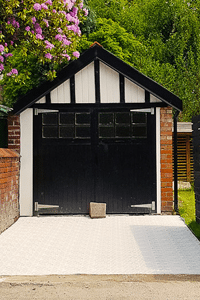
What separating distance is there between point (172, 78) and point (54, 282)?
2428 cm

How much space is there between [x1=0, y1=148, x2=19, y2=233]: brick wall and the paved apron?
222 millimetres

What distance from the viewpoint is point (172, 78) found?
1106 inches

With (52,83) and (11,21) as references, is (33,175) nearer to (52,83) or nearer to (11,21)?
(52,83)

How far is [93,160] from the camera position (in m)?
10.6


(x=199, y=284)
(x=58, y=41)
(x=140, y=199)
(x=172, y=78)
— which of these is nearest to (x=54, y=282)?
(x=199, y=284)

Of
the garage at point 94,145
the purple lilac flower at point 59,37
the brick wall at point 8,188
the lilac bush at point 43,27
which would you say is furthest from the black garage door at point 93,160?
the purple lilac flower at point 59,37

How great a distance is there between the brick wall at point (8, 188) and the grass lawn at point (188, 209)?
150 inches

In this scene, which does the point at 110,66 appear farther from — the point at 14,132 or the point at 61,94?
the point at 14,132

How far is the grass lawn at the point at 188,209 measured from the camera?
356 inches

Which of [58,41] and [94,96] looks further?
[58,41]

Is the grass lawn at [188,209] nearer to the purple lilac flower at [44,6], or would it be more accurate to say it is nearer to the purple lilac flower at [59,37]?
the purple lilac flower at [59,37]

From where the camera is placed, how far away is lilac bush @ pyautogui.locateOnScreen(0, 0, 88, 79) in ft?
34.7

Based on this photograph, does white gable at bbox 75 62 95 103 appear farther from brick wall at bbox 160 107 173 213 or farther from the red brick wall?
brick wall at bbox 160 107 173 213

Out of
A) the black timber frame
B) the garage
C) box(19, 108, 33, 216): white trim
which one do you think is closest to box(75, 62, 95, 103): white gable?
the garage
